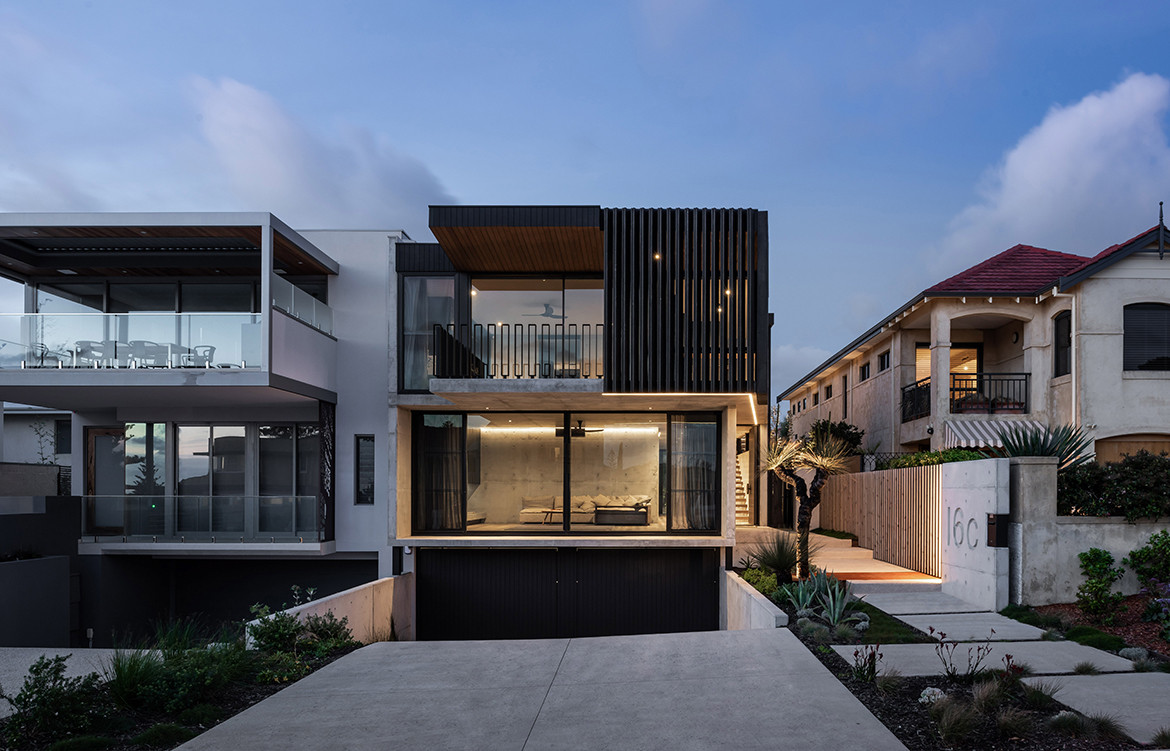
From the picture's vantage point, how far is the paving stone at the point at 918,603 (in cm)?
1073

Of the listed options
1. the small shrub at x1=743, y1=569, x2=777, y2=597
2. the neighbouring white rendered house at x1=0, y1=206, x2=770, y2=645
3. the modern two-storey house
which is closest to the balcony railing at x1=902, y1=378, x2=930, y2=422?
the neighbouring white rendered house at x1=0, y1=206, x2=770, y2=645

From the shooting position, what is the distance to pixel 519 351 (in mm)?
14781

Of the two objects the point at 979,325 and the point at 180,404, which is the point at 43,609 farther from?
the point at 979,325

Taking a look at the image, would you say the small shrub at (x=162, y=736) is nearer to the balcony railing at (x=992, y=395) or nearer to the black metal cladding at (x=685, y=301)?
the black metal cladding at (x=685, y=301)

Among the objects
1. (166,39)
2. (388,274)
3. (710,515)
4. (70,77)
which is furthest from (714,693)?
(70,77)

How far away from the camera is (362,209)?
9525 cm

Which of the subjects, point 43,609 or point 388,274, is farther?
point 388,274

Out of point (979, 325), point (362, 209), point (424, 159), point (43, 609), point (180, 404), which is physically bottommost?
point (43, 609)

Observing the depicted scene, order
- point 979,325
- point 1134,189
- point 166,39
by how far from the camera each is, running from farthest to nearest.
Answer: point 1134,189 → point 979,325 → point 166,39

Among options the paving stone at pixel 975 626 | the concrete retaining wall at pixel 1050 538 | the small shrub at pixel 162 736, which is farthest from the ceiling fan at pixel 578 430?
the small shrub at pixel 162 736

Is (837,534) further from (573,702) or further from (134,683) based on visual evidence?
(134,683)

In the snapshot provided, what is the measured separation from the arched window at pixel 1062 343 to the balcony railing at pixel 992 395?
2.46ft

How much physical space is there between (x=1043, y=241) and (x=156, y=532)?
135m

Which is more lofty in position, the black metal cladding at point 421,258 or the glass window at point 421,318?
the black metal cladding at point 421,258
